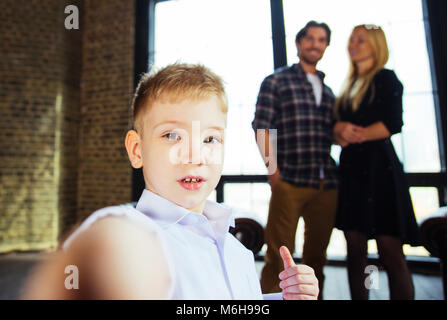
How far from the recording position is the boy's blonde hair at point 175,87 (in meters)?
0.34

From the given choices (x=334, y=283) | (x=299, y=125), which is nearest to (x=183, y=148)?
(x=299, y=125)

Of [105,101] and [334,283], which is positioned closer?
[334,283]

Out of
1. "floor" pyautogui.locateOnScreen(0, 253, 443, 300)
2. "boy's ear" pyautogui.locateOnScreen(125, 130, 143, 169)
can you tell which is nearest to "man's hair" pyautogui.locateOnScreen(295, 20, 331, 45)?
"boy's ear" pyautogui.locateOnScreen(125, 130, 143, 169)

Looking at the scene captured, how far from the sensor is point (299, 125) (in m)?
1.32

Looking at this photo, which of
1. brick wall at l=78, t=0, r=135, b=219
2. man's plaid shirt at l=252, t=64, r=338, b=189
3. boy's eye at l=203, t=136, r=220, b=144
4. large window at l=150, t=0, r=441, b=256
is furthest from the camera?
brick wall at l=78, t=0, r=135, b=219

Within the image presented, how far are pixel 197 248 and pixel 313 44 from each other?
1.26m

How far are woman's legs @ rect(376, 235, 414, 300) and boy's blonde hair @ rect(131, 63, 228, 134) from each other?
119 cm

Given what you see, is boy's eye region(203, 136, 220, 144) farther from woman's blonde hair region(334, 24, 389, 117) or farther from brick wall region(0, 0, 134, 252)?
brick wall region(0, 0, 134, 252)

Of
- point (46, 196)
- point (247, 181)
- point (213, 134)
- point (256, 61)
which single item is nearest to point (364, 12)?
point (256, 61)

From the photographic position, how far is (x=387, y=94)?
1.24 meters

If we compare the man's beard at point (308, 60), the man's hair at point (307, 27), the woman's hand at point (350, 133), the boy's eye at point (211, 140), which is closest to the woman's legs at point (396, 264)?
the woman's hand at point (350, 133)

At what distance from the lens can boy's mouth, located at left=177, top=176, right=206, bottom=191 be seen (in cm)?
34

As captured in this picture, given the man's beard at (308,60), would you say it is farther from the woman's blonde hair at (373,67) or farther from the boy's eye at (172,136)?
the boy's eye at (172,136)

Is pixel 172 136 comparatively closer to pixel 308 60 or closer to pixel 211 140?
pixel 211 140
